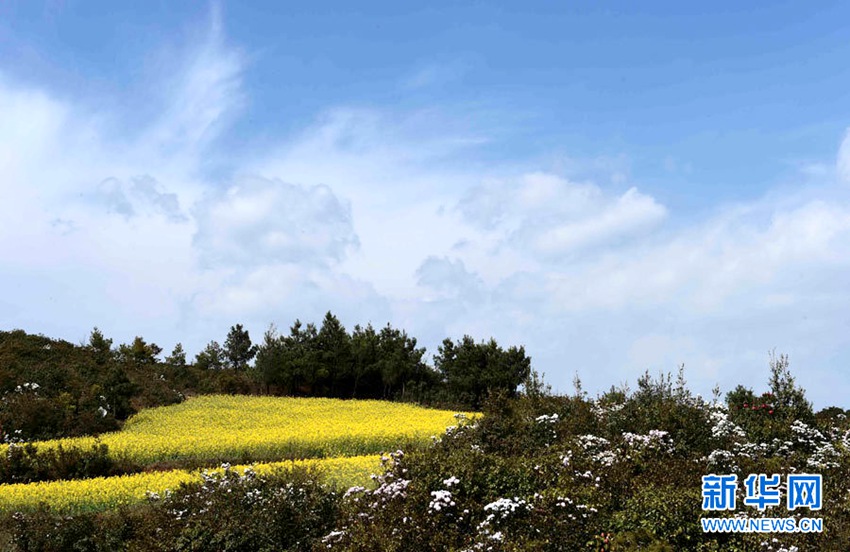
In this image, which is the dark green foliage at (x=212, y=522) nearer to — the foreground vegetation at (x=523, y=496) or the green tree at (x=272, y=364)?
the foreground vegetation at (x=523, y=496)

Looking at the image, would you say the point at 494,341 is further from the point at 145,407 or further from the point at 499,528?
the point at 499,528

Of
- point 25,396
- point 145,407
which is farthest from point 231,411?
point 25,396

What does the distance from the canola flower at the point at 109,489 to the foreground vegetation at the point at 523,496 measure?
934 millimetres

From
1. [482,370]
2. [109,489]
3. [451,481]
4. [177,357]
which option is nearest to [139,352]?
[177,357]

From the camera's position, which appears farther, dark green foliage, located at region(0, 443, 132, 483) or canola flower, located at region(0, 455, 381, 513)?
dark green foliage, located at region(0, 443, 132, 483)

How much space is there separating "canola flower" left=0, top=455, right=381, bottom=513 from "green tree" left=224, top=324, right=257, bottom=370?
116 ft

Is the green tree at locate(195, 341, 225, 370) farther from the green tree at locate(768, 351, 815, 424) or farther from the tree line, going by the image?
the green tree at locate(768, 351, 815, 424)

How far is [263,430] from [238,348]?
96.9ft

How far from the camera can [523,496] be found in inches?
343

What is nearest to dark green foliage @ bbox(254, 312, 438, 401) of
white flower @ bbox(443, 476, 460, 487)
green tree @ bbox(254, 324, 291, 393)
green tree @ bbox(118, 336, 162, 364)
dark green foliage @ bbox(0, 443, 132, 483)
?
green tree @ bbox(254, 324, 291, 393)

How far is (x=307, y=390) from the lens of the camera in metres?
34.2

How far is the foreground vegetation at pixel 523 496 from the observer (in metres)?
7.66

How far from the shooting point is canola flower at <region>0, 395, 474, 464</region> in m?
18.8

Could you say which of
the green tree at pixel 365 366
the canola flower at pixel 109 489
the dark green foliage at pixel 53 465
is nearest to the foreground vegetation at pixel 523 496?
the canola flower at pixel 109 489
